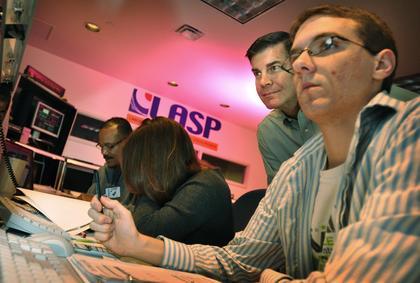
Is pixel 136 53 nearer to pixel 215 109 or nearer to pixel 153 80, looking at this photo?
pixel 153 80

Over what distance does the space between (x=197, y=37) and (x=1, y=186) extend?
2.95 m

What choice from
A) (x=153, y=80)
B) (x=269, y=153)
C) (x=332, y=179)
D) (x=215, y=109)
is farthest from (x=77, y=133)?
(x=332, y=179)

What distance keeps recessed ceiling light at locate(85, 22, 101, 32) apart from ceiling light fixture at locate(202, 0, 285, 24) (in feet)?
5.02

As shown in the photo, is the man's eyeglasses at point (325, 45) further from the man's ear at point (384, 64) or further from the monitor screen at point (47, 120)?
the monitor screen at point (47, 120)

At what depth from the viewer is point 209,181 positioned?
1291 millimetres

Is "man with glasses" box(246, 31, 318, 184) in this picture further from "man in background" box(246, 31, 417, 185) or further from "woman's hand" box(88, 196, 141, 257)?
"woman's hand" box(88, 196, 141, 257)

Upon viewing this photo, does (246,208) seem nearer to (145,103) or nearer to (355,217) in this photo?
(355,217)

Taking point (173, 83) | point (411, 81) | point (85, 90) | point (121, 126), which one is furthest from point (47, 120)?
point (411, 81)

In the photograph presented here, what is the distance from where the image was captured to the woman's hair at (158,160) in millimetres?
1336

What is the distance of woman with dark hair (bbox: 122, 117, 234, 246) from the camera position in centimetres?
118

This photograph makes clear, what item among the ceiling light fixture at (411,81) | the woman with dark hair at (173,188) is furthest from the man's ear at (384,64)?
the ceiling light fixture at (411,81)

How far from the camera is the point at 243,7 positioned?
10.4 feet

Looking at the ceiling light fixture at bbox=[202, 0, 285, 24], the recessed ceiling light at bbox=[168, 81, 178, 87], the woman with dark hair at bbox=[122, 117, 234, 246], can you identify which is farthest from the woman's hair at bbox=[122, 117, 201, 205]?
the recessed ceiling light at bbox=[168, 81, 178, 87]

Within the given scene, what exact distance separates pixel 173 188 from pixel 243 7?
2.38 meters
